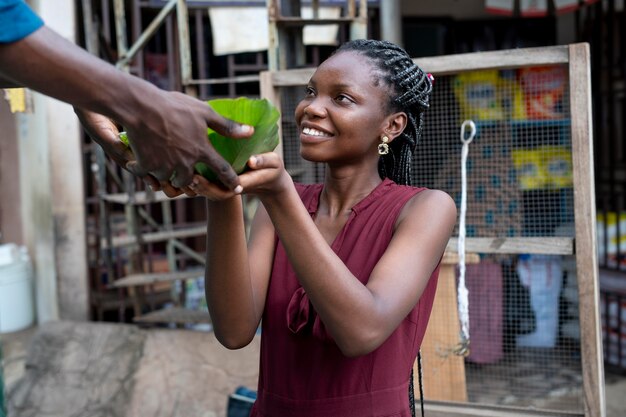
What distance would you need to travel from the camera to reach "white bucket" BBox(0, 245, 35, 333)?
17.3ft

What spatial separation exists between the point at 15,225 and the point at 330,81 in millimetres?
4999

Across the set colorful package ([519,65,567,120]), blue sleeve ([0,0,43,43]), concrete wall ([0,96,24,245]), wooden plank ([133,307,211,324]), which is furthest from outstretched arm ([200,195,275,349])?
concrete wall ([0,96,24,245])

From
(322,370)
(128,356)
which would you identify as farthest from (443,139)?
(128,356)

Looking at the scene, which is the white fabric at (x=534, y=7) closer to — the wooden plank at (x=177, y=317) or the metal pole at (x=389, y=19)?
the metal pole at (x=389, y=19)

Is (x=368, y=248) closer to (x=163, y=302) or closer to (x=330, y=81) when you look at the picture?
(x=330, y=81)

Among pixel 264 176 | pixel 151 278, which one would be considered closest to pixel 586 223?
pixel 264 176

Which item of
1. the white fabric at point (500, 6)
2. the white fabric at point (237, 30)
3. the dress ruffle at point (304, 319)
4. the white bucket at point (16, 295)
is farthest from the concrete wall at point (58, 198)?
the dress ruffle at point (304, 319)

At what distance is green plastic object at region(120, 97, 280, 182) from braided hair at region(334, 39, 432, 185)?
0.53 meters

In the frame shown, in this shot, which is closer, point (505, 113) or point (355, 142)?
point (355, 142)

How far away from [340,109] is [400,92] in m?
0.18

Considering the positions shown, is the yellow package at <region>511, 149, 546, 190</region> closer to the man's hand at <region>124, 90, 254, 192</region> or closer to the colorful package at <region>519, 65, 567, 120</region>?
the colorful package at <region>519, 65, 567, 120</region>

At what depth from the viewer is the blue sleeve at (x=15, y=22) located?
0.94 meters

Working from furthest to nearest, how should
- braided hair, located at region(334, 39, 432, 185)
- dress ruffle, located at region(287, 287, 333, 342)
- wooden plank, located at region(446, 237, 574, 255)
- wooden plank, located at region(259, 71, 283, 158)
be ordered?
wooden plank, located at region(259, 71, 283, 158)
wooden plank, located at region(446, 237, 574, 255)
braided hair, located at region(334, 39, 432, 185)
dress ruffle, located at region(287, 287, 333, 342)

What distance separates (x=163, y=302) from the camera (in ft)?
18.3
